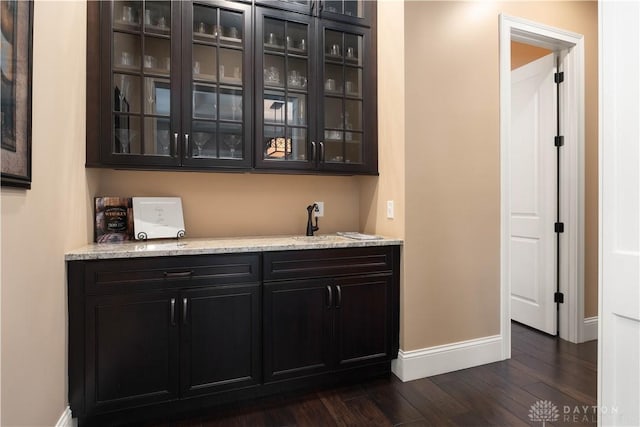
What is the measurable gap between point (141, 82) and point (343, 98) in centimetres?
131

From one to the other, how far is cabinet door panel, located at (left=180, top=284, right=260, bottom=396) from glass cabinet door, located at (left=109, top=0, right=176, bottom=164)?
89 centimetres

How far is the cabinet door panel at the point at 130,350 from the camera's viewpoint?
1791 mm

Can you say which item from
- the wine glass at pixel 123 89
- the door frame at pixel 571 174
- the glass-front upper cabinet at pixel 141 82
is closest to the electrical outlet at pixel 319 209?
the glass-front upper cabinet at pixel 141 82

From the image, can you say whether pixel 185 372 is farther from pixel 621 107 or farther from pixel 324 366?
pixel 621 107

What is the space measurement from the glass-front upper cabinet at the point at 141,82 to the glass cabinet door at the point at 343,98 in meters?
1.01

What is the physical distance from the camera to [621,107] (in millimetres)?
1193

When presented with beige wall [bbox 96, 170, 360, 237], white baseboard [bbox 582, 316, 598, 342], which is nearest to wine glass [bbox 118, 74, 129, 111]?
beige wall [bbox 96, 170, 360, 237]

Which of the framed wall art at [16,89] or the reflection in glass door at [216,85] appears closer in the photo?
the framed wall art at [16,89]

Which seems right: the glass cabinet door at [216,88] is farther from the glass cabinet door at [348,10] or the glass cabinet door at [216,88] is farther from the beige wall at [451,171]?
the beige wall at [451,171]

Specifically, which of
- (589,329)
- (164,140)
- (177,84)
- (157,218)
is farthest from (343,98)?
(589,329)

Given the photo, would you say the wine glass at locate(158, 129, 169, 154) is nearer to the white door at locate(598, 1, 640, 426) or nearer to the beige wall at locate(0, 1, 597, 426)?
the beige wall at locate(0, 1, 597, 426)

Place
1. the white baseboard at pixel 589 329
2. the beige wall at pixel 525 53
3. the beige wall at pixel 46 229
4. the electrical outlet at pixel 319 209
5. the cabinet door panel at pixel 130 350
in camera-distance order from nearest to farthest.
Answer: the beige wall at pixel 46 229 < the cabinet door panel at pixel 130 350 < the electrical outlet at pixel 319 209 < the white baseboard at pixel 589 329 < the beige wall at pixel 525 53

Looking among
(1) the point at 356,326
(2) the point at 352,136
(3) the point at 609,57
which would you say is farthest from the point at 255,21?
(1) the point at 356,326

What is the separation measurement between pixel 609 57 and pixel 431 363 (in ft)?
6.48
